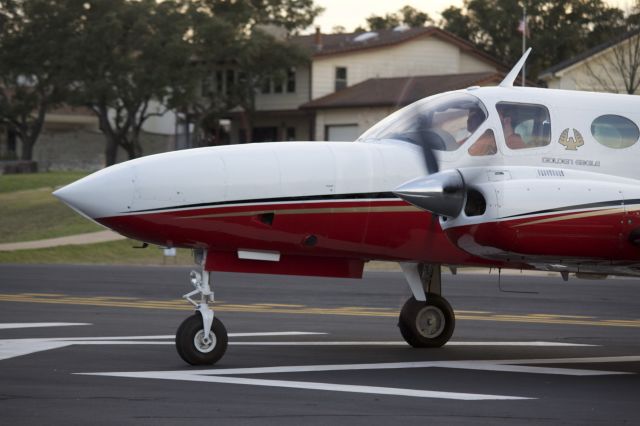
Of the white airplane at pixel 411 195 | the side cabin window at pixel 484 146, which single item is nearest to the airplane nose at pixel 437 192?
the white airplane at pixel 411 195

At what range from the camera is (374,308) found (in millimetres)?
22688

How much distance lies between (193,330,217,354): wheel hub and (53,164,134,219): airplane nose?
1.56 metres

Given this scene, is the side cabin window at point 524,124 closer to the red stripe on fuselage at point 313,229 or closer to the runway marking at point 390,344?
the red stripe on fuselage at point 313,229

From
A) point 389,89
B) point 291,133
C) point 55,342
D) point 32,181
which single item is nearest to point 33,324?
point 55,342

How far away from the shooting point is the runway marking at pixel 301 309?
20.7 meters

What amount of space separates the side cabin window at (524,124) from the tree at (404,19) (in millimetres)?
92403

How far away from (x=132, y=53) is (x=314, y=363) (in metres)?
59.4

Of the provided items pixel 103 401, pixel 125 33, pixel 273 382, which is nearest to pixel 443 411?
pixel 273 382

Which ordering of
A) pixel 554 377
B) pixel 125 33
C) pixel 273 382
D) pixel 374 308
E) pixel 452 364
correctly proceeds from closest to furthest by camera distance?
pixel 273 382
pixel 554 377
pixel 452 364
pixel 374 308
pixel 125 33

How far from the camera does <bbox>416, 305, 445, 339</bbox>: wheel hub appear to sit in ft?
52.5

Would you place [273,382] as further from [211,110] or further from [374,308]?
[211,110]

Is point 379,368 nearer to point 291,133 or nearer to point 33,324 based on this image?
point 33,324

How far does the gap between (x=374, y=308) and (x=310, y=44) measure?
54.4m

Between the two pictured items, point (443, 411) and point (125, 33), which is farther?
point (125, 33)
